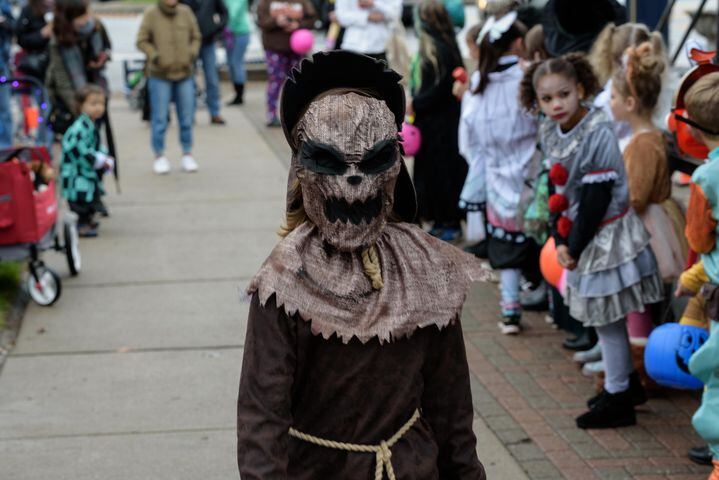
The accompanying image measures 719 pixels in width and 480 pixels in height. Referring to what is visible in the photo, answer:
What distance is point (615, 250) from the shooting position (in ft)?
18.4

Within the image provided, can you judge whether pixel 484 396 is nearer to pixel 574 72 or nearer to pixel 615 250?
pixel 615 250

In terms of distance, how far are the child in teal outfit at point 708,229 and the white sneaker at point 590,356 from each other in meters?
2.06

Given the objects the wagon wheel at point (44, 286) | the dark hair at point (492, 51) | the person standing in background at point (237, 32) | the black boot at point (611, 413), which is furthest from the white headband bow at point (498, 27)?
the person standing in background at point (237, 32)

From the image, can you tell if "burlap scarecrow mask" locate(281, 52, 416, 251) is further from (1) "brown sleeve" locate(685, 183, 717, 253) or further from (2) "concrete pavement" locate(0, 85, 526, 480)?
(1) "brown sleeve" locate(685, 183, 717, 253)


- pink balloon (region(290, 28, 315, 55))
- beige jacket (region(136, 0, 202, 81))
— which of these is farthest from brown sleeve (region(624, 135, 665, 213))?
pink balloon (region(290, 28, 315, 55))

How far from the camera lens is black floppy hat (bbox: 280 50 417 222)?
288 centimetres

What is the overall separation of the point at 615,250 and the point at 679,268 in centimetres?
43

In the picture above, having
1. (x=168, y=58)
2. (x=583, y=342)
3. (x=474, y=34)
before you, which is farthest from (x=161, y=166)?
(x=583, y=342)

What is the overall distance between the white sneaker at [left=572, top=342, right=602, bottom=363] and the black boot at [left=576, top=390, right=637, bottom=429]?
0.90 metres

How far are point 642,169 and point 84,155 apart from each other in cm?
484

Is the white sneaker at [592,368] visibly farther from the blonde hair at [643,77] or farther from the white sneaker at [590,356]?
the blonde hair at [643,77]

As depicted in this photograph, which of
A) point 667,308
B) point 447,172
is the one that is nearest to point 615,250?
point 667,308

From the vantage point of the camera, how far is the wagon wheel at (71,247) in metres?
8.19

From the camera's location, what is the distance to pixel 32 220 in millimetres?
7461
